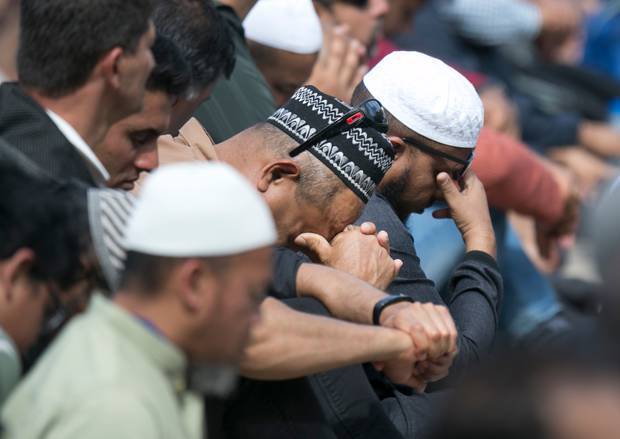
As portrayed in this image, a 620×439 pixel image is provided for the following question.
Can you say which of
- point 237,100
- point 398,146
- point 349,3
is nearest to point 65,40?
point 398,146

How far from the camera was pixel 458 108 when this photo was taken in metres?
4.60

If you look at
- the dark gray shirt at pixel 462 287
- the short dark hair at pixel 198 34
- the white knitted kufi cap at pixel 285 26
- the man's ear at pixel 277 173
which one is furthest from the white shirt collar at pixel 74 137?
the white knitted kufi cap at pixel 285 26

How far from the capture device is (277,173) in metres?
4.22

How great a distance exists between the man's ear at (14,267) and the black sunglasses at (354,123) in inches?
53.4

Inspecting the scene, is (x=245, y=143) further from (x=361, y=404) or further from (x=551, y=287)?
(x=551, y=287)

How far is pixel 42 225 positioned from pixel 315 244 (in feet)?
3.92

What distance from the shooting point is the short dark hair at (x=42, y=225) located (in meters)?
3.03

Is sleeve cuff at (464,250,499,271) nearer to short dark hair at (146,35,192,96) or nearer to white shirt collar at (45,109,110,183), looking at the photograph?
short dark hair at (146,35,192,96)

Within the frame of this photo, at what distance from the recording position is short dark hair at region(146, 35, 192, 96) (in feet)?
13.0

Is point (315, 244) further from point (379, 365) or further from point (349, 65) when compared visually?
point (349, 65)

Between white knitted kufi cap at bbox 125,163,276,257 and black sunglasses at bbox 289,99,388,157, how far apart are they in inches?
57.9

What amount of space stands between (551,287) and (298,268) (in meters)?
4.06

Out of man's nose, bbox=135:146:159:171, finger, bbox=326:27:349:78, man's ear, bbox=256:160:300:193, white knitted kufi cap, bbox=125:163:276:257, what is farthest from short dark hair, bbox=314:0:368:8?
white knitted kufi cap, bbox=125:163:276:257

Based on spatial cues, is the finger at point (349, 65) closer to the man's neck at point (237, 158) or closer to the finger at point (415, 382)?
the man's neck at point (237, 158)
